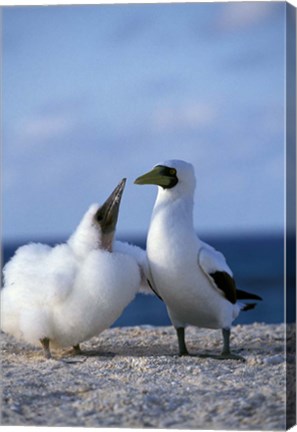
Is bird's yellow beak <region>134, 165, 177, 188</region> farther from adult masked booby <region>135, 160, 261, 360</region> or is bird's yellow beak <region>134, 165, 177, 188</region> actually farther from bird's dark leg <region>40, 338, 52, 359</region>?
bird's dark leg <region>40, 338, 52, 359</region>

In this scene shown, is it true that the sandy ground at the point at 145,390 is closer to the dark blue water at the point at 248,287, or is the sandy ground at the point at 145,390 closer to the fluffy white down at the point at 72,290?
the fluffy white down at the point at 72,290

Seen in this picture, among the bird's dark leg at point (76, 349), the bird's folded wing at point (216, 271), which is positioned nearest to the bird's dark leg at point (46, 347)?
the bird's dark leg at point (76, 349)

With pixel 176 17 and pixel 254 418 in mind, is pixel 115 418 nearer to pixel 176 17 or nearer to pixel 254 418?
pixel 254 418

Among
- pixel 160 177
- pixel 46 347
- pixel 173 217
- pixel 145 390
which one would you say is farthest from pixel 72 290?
pixel 145 390

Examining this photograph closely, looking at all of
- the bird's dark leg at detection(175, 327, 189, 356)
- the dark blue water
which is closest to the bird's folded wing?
the bird's dark leg at detection(175, 327, 189, 356)

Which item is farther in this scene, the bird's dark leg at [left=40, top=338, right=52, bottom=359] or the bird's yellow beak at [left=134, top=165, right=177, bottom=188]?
the bird's dark leg at [left=40, top=338, right=52, bottom=359]

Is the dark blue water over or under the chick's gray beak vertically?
under

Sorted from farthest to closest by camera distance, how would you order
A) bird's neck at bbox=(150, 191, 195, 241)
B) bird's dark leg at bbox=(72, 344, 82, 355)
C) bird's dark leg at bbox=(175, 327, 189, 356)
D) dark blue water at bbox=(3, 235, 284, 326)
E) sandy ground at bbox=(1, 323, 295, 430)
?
dark blue water at bbox=(3, 235, 284, 326), bird's dark leg at bbox=(72, 344, 82, 355), bird's dark leg at bbox=(175, 327, 189, 356), bird's neck at bbox=(150, 191, 195, 241), sandy ground at bbox=(1, 323, 295, 430)

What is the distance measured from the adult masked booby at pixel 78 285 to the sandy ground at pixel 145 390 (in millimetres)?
223

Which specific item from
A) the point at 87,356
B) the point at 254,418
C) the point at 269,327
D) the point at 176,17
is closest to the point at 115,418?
the point at 254,418

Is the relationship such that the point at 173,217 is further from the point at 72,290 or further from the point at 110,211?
the point at 72,290

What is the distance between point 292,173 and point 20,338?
2218mm

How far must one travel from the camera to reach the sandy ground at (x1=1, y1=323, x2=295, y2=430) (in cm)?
565

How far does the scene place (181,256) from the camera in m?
6.65
